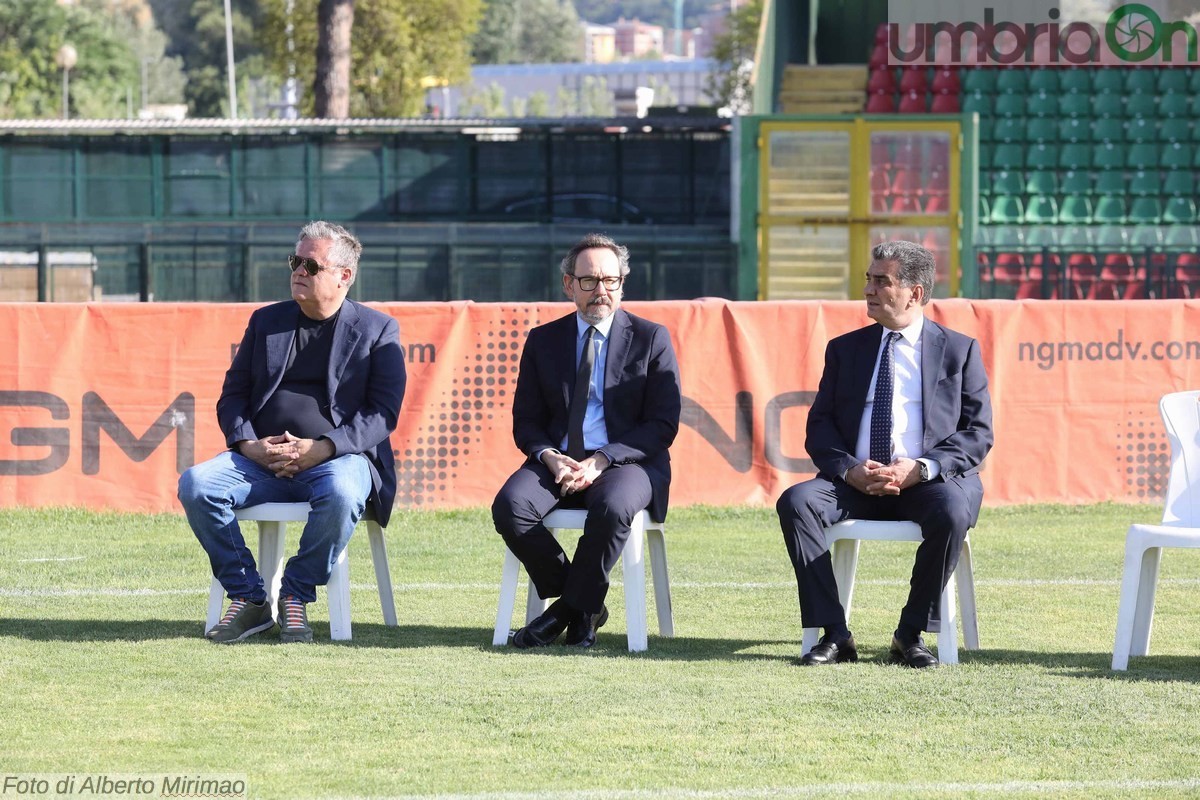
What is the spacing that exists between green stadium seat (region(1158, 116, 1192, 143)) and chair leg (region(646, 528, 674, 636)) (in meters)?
21.3

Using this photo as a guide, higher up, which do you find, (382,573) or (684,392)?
(684,392)

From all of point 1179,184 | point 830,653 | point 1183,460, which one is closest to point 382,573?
point 830,653

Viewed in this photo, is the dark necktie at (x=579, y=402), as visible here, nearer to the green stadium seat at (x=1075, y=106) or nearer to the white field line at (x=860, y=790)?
the white field line at (x=860, y=790)

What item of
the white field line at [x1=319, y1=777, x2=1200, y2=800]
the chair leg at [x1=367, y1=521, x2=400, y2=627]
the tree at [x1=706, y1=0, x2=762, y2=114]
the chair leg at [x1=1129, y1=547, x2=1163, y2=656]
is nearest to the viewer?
the white field line at [x1=319, y1=777, x2=1200, y2=800]

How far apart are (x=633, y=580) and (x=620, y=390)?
2.67 ft

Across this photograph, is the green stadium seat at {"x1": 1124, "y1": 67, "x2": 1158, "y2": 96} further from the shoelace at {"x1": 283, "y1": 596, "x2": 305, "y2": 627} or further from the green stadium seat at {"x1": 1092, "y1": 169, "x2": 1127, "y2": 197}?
the shoelace at {"x1": 283, "y1": 596, "x2": 305, "y2": 627}

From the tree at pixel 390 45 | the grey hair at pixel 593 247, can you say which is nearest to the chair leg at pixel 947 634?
Result: the grey hair at pixel 593 247

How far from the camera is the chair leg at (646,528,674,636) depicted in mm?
7484

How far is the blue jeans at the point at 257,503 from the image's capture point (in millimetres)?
7145

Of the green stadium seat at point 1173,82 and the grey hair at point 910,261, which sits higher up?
the green stadium seat at point 1173,82

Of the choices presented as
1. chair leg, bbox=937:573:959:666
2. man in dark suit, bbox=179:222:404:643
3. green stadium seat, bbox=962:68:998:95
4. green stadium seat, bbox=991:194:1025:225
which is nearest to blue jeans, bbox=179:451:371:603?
man in dark suit, bbox=179:222:404:643

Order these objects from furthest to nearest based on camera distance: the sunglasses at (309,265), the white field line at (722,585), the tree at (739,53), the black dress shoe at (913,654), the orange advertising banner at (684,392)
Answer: the tree at (739,53) → the orange advertising banner at (684,392) → the white field line at (722,585) → the sunglasses at (309,265) → the black dress shoe at (913,654)

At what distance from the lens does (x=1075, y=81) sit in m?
27.2

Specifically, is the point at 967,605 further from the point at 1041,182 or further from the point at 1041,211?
the point at 1041,182
